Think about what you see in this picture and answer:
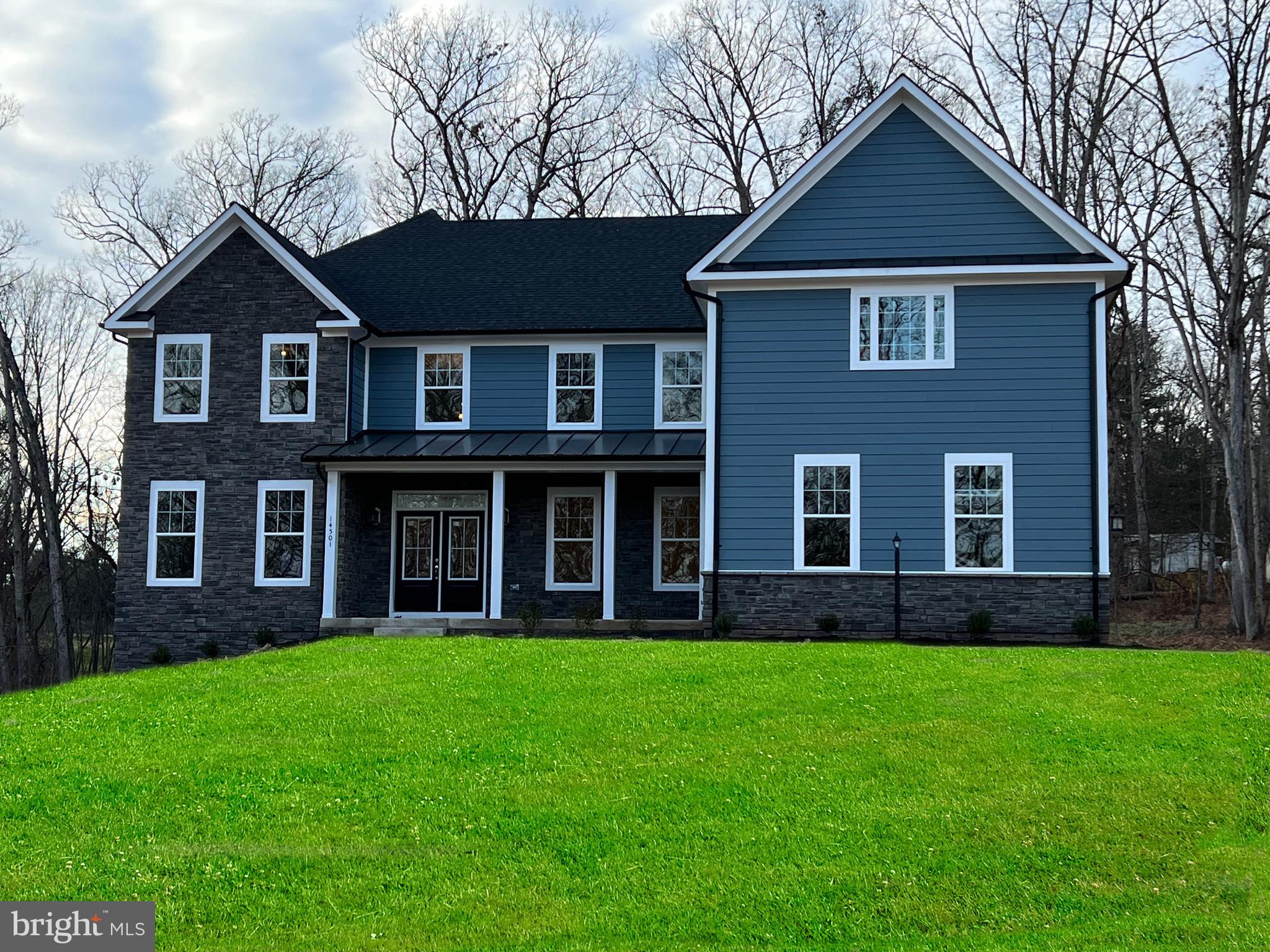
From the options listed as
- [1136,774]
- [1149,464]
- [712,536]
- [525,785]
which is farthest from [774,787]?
[1149,464]

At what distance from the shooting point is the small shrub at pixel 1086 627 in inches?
688

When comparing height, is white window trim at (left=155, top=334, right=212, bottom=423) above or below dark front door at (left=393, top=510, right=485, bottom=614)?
above

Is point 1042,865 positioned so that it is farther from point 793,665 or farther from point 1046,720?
point 793,665

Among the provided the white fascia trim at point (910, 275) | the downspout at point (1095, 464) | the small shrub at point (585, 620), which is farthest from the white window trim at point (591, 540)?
the downspout at point (1095, 464)

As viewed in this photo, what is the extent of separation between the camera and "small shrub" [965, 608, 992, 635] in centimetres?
1770

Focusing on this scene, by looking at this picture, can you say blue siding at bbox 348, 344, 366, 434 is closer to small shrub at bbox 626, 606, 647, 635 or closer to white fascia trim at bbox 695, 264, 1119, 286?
small shrub at bbox 626, 606, 647, 635

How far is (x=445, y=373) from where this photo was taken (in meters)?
22.4

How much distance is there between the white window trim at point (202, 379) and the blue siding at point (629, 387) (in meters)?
6.85

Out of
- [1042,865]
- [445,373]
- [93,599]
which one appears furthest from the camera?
[93,599]

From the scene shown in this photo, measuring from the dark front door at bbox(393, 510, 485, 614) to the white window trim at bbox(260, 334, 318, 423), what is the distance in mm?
2599

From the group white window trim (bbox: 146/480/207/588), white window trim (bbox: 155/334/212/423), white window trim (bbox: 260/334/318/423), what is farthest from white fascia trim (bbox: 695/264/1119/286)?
white window trim (bbox: 146/480/207/588)

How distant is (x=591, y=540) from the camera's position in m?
21.8

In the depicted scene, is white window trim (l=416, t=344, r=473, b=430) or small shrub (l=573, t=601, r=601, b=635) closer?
small shrub (l=573, t=601, r=601, b=635)

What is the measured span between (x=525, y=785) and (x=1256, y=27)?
20702 mm
